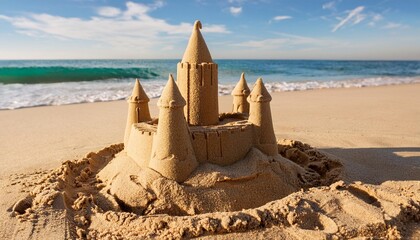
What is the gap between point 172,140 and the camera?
12.6ft

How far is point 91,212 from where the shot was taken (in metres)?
3.67

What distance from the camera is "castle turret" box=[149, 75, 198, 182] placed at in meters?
3.81

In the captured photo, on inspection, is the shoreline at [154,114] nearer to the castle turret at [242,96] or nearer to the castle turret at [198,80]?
the castle turret at [242,96]

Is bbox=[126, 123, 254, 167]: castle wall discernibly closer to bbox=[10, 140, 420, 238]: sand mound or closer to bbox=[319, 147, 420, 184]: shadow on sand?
bbox=[10, 140, 420, 238]: sand mound

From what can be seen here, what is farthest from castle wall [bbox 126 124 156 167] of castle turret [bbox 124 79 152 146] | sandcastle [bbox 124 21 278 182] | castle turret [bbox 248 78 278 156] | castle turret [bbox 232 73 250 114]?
castle turret [bbox 232 73 250 114]

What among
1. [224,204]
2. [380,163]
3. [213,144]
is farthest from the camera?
[380,163]

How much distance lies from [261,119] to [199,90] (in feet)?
3.17

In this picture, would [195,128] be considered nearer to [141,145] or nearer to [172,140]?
[172,140]

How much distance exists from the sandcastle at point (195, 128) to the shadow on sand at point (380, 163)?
181 cm

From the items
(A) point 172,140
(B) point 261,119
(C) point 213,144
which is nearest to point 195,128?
(C) point 213,144

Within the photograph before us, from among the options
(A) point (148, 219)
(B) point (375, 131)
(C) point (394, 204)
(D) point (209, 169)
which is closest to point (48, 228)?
(A) point (148, 219)

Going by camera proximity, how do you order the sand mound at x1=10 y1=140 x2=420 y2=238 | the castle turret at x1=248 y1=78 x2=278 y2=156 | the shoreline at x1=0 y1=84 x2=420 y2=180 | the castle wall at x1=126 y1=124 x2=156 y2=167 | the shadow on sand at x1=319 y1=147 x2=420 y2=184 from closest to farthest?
the sand mound at x1=10 y1=140 x2=420 y2=238 → the castle wall at x1=126 y1=124 x2=156 y2=167 → the castle turret at x1=248 y1=78 x2=278 y2=156 → the shadow on sand at x1=319 y1=147 x2=420 y2=184 → the shoreline at x1=0 y1=84 x2=420 y2=180

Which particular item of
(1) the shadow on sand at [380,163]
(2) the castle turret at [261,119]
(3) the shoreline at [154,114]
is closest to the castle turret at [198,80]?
(2) the castle turret at [261,119]

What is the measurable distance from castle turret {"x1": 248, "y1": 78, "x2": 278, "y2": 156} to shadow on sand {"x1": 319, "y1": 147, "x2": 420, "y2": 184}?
57.6 inches
